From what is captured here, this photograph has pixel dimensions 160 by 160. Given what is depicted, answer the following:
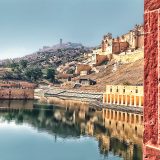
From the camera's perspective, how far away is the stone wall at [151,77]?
178cm

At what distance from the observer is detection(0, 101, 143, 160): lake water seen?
22734mm

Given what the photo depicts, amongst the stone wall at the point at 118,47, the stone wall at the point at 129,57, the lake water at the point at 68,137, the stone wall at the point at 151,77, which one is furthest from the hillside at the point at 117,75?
the stone wall at the point at 151,77

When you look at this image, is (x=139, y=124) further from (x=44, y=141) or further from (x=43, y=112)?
(x=43, y=112)

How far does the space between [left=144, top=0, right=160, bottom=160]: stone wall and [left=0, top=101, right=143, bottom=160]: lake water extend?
19.4 metres

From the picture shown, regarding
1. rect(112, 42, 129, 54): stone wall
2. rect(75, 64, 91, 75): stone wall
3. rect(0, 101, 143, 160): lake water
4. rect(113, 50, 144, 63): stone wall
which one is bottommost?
rect(0, 101, 143, 160): lake water

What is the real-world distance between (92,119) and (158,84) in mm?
35895

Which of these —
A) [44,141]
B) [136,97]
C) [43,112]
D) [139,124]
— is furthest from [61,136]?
[136,97]

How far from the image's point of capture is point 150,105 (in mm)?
1814

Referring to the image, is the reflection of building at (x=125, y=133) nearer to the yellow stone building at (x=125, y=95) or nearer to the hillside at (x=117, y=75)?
the yellow stone building at (x=125, y=95)

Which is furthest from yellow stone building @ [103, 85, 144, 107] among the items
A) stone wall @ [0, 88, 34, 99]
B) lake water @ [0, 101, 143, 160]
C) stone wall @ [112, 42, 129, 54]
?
stone wall @ [112, 42, 129, 54]

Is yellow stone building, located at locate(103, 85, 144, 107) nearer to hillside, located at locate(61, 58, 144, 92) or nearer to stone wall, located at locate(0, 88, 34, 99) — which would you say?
hillside, located at locate(61, 58, 144, 92)

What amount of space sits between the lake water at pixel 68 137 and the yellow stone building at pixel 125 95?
21.9ft

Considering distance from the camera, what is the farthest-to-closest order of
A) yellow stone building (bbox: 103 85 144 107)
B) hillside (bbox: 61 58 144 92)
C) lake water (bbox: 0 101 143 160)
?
1. hillside (bbox: 61 58 144 92)
2. yellow stone building (bbox: 103 85 144 107)
3. lake water (bbox: 0 101 143 160)

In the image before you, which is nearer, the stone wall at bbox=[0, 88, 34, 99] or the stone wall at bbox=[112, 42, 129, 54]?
the stone wall at bbox=[0, 88, 34, 99]
